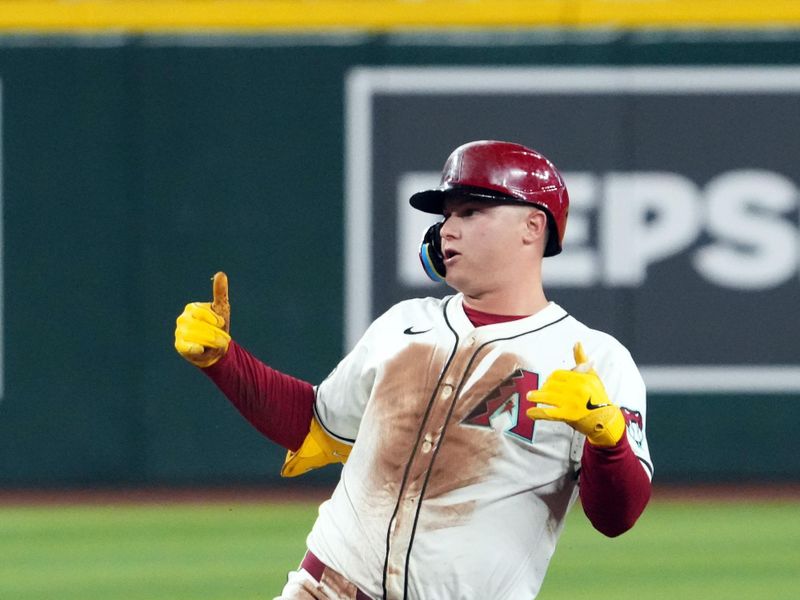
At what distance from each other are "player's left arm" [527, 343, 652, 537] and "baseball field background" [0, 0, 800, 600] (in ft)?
18.0

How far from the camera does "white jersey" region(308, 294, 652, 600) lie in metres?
A: 2.76

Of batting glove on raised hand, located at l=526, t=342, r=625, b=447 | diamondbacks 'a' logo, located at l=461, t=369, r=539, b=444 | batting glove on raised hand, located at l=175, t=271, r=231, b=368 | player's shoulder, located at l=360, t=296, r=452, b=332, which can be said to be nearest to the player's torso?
diamondbacks 'a' logo, located at l=461, t=369, r=539, b=444

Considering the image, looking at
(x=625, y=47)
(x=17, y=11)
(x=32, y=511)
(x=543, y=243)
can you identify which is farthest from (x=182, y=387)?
(x=543, y=243)

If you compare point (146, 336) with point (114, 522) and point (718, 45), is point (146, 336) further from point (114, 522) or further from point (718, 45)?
point (718, 45)

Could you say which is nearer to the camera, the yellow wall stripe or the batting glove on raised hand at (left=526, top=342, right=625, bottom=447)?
the batting glove on raised hand at (left=526, top=342, right=625, bottom=447)

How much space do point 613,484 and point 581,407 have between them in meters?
0.18

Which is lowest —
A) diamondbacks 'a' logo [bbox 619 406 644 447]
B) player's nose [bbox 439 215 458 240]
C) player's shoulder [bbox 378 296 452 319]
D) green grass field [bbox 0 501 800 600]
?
green grass field [bbox 0 501 800 600]

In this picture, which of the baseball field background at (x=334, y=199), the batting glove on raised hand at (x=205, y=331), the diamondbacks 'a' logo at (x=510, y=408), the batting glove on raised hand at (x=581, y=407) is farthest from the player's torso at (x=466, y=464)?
the baseball field background at (x=334, y=199)

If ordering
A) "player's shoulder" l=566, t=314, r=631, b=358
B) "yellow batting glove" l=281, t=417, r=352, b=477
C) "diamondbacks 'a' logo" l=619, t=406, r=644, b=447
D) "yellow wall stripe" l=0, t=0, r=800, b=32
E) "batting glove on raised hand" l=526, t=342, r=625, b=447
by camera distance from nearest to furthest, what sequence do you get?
"batting glove on raised hand" l=526, t=342, r=625, b=447 < "diamondbacks 'a' logo" l=619, t=406, r=644, b=447 < "player's shoulder" l=566, t=314, r=631, b=358 < "yellow batting glove" l=281, t=417, r=352, b=477 < "yellow wall stripe" l=0, t=0, r=800, b=32

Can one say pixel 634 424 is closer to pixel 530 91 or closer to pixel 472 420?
pixel 472 420

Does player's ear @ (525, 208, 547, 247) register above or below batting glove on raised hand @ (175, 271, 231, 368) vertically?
above

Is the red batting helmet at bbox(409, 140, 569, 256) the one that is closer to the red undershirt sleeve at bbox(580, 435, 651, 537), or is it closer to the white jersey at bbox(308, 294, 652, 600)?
the white jersey at bbox(308, 294, 652, 600)

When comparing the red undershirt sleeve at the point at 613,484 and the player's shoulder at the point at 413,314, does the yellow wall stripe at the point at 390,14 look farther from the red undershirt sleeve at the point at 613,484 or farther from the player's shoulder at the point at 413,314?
the red undershirt sleeve at the point at 613,484

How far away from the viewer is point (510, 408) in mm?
2781
